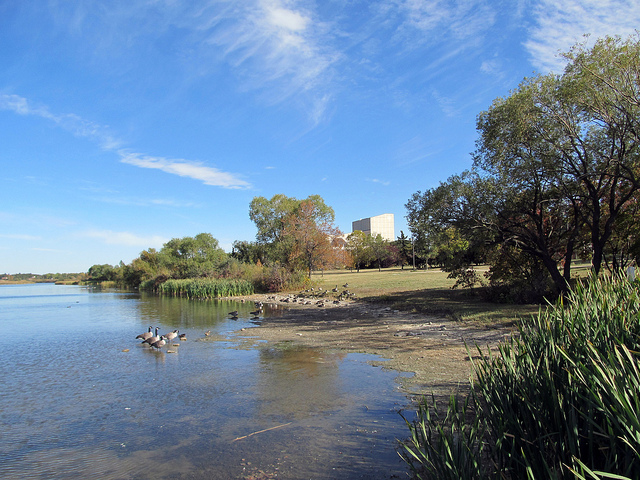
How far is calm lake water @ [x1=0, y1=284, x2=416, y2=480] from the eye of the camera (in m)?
5.14

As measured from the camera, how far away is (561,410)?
3.00 m

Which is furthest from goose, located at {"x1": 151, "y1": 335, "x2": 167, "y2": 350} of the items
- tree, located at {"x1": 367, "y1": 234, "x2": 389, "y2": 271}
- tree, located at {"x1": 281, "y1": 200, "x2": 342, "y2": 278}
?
tree, located at {"x1": 367, "y1": 234, "x2": 389, "y2": 271}

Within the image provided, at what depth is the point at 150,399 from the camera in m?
7.93

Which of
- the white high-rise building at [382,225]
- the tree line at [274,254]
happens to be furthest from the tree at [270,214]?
the white high-rise building at [382,225]

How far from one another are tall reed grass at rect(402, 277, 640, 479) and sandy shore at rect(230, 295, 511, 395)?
1.45 meters

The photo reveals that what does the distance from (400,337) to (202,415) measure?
7.10 metres

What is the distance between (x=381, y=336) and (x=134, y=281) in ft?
213

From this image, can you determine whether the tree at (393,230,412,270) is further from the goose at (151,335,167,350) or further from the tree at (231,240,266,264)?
the goose at (151,335,167,350)

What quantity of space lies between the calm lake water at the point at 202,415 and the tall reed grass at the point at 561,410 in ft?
5.99

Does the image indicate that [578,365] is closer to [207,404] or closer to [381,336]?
[207,404]

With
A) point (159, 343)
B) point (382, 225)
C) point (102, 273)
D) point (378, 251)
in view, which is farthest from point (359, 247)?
point (159, 343)

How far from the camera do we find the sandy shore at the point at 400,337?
26.7ft

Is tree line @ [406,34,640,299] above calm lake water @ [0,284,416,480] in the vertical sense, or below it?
above

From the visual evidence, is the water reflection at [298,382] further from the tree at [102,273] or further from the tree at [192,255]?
the tree at [102,273]
